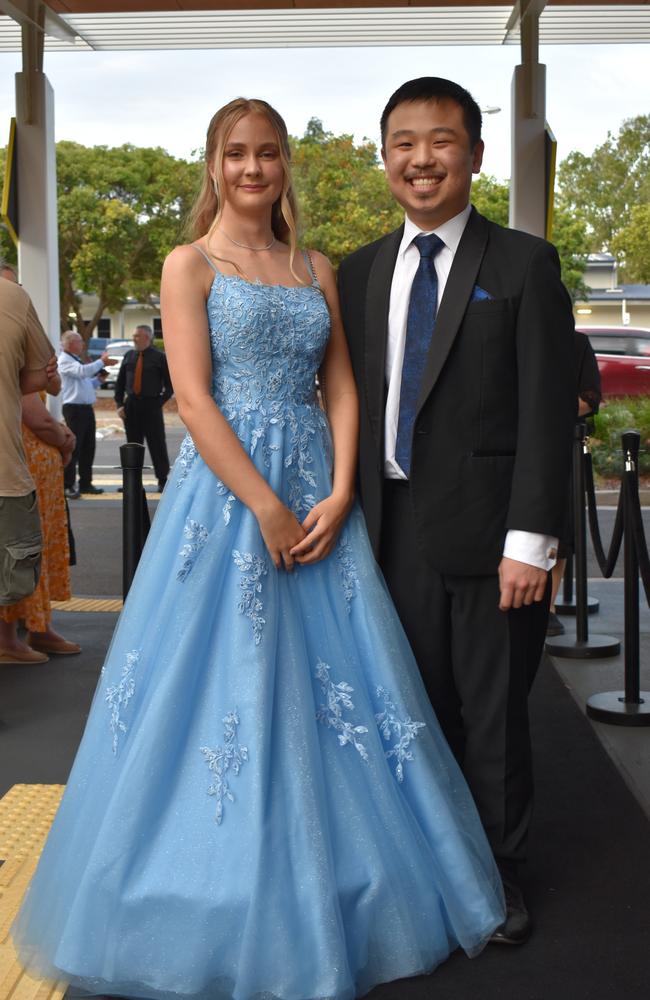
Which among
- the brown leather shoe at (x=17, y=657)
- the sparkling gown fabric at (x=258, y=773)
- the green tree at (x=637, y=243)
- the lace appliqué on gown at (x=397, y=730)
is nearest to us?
the sparkling gown fabric at (x=258, y=773)

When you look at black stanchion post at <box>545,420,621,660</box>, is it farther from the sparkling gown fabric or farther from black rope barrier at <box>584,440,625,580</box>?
the sparkling gown fabric

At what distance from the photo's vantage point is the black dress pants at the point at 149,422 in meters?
14.1

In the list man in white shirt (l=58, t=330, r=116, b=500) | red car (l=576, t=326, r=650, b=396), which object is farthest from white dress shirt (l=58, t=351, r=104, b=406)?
red car (l=576, t=326, r=650, b=396)

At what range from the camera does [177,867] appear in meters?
2.81

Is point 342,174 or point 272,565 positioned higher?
point 342,174

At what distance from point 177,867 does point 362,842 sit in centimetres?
45

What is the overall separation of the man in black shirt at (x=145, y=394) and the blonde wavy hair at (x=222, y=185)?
10.7 metres

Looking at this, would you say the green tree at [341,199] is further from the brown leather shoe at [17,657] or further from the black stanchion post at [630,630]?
the black stanchion post at [630,630]

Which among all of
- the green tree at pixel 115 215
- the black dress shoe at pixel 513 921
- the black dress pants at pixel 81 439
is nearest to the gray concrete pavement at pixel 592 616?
the black dress pants at pixel 81 439

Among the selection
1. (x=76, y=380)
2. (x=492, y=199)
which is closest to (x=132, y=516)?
(x=76, y=380)

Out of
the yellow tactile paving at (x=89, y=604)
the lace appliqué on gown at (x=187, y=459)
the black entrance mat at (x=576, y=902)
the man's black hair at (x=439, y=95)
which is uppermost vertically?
the man's black hair at (x=439, y=95)

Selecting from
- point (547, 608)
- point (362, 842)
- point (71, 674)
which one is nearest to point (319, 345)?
point (547, 608)

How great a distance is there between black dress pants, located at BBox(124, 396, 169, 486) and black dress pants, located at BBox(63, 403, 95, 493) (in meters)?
0.45

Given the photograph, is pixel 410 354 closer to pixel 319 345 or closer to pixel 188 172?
pixel 319 345
